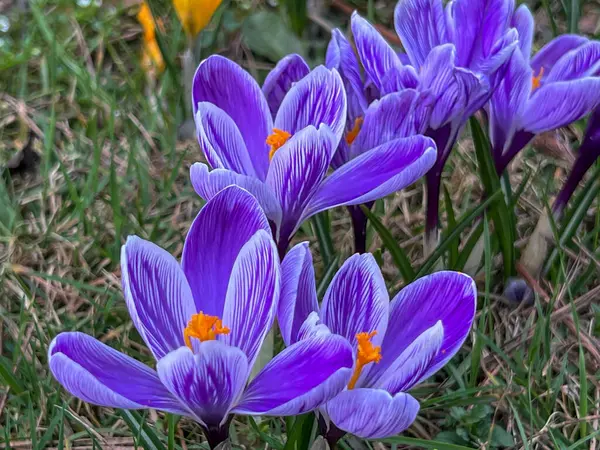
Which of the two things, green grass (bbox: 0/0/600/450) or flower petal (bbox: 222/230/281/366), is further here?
green grass (bbox: 0/0/600/450)

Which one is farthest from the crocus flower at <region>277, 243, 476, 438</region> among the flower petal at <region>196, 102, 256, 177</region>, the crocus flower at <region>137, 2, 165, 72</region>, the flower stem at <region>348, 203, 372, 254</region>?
the crocus flower at <region>137, 2, 165, 72</region>

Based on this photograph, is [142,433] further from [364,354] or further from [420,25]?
[420,25]

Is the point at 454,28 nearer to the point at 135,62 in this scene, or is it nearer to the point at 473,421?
the point at 473,421

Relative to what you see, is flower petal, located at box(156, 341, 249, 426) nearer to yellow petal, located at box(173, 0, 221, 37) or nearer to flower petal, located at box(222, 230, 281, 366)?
flower petal, located at box(222, 230, 281, 366)

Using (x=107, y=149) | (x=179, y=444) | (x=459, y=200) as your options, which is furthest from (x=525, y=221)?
(x=107, y=149)

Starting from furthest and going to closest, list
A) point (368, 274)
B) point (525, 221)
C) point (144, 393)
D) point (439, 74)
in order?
point (525, 221) → point (439, 74) → point (368, 274) → point (144, 393)

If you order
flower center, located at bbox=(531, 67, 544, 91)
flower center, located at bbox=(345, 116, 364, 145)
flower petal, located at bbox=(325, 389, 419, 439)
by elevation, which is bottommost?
flower petal, located at bbox=(325, 389, 419, 439)

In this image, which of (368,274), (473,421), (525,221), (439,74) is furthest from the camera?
(525,221)
